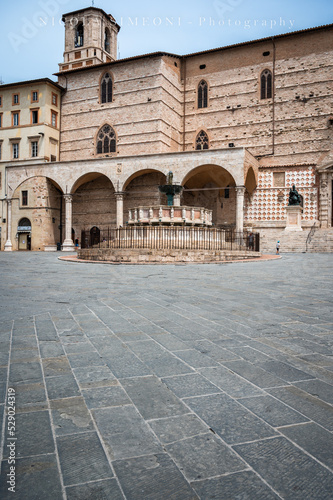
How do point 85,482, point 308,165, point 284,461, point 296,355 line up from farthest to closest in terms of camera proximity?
point 308,165
point 296,355
point 284,461
point 85,482

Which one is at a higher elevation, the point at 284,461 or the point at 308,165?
the point at 308,165

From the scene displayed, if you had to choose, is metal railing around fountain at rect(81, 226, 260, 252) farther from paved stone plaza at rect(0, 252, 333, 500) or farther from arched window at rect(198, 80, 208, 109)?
arched window at rect(198, 80, 208, 109)

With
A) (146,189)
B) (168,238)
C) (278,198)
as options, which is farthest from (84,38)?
(168,238)

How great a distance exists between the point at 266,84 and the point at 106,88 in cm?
1443

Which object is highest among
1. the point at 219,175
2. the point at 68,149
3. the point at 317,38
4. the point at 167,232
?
the point at 317,38

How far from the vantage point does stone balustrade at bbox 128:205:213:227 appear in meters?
18.8

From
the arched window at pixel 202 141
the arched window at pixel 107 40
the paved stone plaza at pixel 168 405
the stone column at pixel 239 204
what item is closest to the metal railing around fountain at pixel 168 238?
the stone column at pixel 239 204

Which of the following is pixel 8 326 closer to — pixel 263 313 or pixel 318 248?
pixel 263 313

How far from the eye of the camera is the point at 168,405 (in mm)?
2102

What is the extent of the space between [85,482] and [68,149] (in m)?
37.4

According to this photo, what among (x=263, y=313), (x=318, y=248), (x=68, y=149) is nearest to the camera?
(x=263, y=313)

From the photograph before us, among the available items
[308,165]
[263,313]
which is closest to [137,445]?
[263,313]

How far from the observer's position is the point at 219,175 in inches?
1255

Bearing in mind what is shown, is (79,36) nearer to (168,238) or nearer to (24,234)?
(24,234)
